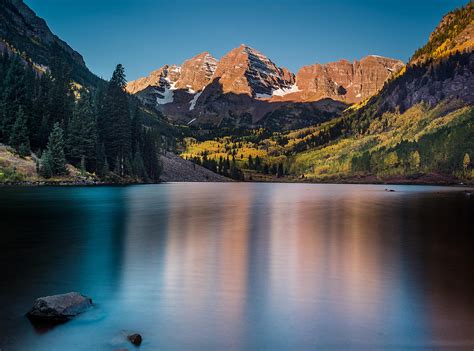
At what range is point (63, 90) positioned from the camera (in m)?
140

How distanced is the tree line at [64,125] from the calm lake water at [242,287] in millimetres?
79301

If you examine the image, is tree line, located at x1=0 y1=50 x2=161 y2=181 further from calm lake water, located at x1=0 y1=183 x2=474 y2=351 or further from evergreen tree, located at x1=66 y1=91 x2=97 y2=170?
calm lake water, located at x1=0 y1=183 x2=474 y2=351

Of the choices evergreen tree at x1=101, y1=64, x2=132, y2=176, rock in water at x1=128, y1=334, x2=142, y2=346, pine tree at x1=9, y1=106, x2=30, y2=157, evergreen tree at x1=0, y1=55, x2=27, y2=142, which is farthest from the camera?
evergreen tree at x1=101, y1=64, x2=132, y2=176

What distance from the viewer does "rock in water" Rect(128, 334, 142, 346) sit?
1188 cm

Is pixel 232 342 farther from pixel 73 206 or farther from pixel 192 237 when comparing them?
pixel 73 206

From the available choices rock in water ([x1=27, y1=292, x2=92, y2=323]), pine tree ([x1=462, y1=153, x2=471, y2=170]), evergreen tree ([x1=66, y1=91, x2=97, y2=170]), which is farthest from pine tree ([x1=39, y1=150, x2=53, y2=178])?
pine tree ([x1=462, y1=153, x2=471, y2=170])

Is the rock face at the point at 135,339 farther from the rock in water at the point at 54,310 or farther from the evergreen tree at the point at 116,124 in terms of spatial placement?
the evergreen tree at the point at 116,124

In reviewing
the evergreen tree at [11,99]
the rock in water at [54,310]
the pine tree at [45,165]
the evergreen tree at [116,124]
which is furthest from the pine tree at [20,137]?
the rock in water at [54,310]

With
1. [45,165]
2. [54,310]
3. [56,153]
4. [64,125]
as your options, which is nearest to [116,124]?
[64,125]

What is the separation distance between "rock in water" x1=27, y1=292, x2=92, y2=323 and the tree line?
98.1 metres

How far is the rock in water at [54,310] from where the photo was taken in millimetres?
13508

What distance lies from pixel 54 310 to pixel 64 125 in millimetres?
126309

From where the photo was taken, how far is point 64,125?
5044 inches

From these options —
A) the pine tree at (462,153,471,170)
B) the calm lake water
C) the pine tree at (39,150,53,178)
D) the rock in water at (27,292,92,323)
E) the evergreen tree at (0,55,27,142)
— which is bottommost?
the calm lake water
